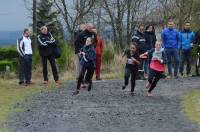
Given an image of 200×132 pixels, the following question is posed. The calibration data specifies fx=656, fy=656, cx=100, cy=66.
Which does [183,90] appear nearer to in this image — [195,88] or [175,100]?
[195,88]

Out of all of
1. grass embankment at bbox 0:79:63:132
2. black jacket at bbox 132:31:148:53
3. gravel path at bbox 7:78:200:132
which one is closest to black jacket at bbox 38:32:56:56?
grass embankment at bbox 0:79:63:132

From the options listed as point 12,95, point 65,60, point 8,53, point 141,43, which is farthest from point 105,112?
point 8,53

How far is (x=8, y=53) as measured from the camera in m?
31.9

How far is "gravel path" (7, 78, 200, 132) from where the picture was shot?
11.7 metres

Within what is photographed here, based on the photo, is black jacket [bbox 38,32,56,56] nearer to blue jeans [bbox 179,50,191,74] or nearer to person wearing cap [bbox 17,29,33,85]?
person wearing cap [bbox 17,29,33,85]

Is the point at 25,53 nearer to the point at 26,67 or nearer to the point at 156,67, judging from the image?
the point at 26,67

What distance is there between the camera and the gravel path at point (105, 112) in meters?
11.7

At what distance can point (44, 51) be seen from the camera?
1967 cm

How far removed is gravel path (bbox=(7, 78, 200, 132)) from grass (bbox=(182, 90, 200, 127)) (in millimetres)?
179

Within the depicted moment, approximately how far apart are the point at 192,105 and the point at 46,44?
20.4 ft

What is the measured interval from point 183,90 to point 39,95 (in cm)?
389

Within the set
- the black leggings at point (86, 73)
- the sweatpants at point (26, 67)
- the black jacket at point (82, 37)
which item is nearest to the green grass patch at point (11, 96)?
the sweatpants at point (26, 67)

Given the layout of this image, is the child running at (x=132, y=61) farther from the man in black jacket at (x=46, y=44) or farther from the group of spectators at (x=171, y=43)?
the man in black jacket at (x=46, y=44)

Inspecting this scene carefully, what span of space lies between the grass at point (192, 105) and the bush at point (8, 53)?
51.2 feet
